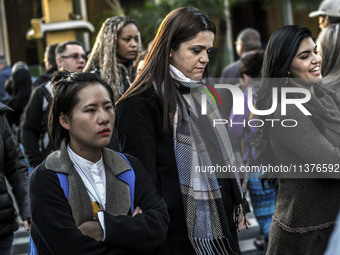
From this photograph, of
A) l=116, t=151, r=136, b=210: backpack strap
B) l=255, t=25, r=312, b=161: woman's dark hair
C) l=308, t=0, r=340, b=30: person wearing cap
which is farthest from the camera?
l=308, t=0, r=340, b=30: person wearing cap

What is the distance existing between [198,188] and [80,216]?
0.87 meters

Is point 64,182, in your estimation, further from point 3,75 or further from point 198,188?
point 3,75

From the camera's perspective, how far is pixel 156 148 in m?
3.39

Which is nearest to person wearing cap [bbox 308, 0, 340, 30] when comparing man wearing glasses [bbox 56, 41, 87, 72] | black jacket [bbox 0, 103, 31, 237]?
man wearing glasses [bbox 56, 41, 87, 72]

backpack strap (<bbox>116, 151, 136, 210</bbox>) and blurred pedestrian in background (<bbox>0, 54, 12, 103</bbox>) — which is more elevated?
backpack strap (<bbox>116, 151, 136, 210</bbox>)

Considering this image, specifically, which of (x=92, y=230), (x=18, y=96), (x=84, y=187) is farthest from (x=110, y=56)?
(x=18, y=96)

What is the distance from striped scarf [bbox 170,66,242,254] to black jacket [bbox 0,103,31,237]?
4.42ft

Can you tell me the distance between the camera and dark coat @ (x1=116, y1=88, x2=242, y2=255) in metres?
3.34

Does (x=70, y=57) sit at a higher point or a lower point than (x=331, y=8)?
lower

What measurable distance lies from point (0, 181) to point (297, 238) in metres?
1.94

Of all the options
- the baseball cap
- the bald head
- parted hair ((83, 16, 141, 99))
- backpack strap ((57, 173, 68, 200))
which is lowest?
the bald head

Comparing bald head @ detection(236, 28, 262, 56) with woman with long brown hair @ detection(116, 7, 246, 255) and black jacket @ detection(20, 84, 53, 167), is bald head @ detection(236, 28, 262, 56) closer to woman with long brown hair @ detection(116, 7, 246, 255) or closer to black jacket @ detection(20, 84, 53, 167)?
black jacket @ detection(20, 84, 53, 167)

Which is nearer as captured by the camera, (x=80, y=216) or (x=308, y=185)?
(x=80, y=216)

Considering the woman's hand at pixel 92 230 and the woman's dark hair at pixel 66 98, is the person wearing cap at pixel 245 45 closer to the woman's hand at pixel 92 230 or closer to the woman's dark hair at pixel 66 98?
the woman's dark hair at pixel 66 98
